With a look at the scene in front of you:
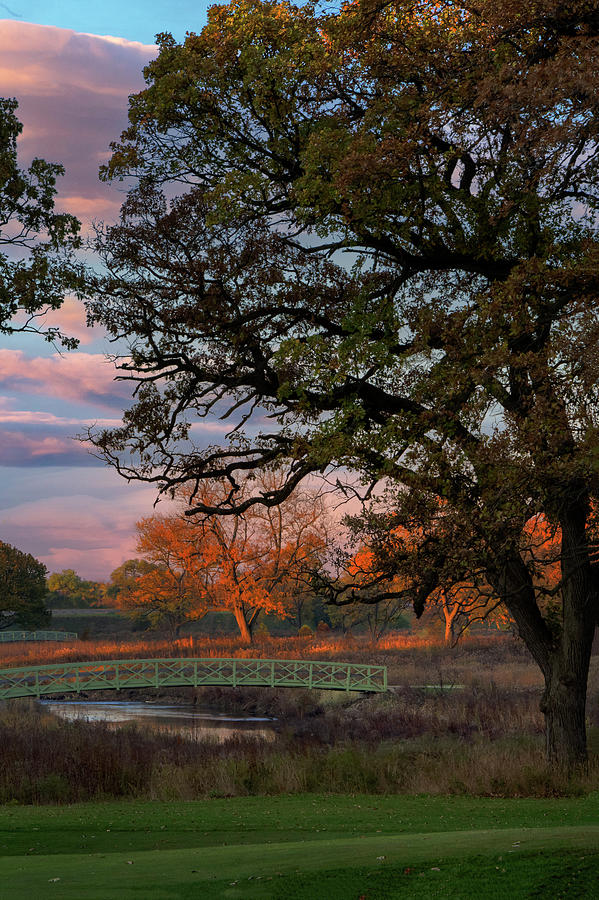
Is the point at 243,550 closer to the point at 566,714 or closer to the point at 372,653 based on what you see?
the point at 372,653

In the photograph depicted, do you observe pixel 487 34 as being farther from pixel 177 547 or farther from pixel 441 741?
pixel 177 547

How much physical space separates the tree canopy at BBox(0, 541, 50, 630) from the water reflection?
85.2 feet

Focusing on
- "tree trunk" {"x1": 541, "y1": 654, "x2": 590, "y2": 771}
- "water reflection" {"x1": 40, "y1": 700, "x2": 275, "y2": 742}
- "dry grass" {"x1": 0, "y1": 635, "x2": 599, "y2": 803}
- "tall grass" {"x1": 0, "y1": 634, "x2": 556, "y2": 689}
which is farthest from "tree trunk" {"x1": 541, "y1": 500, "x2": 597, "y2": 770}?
"tall grass" {"x1": 0, "y1": 634, "x2": 556, "y2": 689}

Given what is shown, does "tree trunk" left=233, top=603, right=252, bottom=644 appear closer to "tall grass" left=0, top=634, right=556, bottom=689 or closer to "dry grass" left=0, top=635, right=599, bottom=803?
"tall grass" left=0, top=634, right=556, bottom=689

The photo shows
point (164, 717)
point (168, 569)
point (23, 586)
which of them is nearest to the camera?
point (164, 717)

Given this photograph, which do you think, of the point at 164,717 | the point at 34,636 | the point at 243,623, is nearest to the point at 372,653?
the point at 243,623

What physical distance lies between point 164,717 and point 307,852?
2481 centimetres

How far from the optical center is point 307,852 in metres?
8.01

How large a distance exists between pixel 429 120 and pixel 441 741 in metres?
14.8

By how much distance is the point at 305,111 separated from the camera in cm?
1477

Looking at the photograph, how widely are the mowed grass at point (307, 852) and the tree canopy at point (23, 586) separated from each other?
169 ft

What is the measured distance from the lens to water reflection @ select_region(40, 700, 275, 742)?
89.1ft

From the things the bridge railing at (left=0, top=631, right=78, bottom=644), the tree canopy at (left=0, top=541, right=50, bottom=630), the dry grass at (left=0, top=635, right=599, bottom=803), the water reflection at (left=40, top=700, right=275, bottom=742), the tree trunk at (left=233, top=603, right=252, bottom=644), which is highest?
the tree canopy at (left=0, top=541, right=50, bottom=630)

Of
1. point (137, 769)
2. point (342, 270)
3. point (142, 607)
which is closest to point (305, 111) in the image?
point (342, 270)
